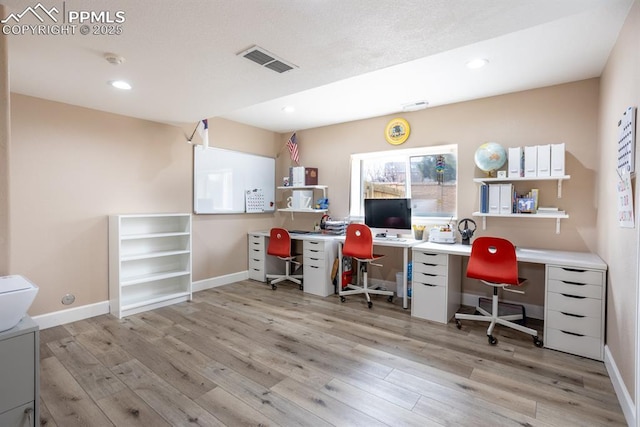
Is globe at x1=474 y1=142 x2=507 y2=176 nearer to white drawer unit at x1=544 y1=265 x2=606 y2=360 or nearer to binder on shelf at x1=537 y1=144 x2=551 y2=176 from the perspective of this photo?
binder on shelf at x1=537 y1=144 x2=551 y2=176

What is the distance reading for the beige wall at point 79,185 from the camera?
2.94 metres

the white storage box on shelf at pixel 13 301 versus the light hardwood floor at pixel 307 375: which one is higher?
the white storage box on shelf at pixel 13 301

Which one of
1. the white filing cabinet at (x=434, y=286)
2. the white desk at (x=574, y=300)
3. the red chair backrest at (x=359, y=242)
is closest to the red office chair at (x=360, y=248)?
the red chair backrest at (x=359, y=242)

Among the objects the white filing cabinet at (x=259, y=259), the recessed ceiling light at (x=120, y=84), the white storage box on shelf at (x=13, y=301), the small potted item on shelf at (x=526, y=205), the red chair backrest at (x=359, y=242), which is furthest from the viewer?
the white filing cabinet at (x=259, y=259)

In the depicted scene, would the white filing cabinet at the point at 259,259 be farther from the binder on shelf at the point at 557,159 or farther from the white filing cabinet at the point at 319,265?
the binder on shelf at the point at 557,159

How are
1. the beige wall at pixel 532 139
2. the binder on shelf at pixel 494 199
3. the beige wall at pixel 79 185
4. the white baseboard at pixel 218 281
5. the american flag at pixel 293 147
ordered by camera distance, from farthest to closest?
the american flag at pixel 293 147 → the white baseboard at pixel 218 281 → the binder on shelf at pixel 494 199 → the beige wall at pixel 532 139 → the beige wall at pixel 79 185

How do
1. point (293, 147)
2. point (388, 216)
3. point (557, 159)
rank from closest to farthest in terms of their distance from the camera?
point (557, 159), point (388, 216), point (293, 147)

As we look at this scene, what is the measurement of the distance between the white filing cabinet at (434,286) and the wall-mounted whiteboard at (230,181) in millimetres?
2848

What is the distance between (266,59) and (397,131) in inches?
98.6

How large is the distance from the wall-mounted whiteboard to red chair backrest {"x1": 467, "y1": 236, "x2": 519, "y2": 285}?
3.43m

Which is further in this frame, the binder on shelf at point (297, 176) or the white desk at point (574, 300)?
the binder on shelf at point (297, 176)

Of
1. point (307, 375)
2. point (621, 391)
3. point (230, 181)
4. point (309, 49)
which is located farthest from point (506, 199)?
point (230, 181)
